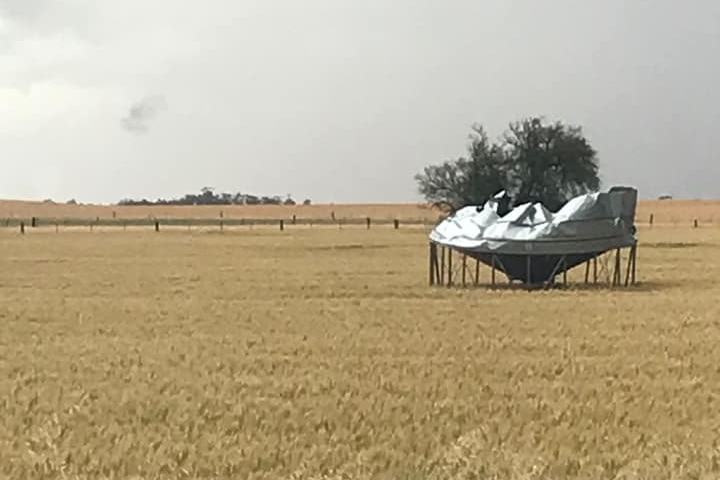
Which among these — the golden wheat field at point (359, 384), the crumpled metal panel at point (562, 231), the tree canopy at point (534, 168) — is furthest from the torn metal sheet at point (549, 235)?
the tree canopy at point (534, 168)

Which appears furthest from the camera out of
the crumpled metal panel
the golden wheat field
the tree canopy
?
the tree canopy

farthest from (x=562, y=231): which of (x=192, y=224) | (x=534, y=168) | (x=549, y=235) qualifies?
(x=192, y=224)

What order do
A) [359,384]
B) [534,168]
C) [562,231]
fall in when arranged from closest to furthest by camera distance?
Result: [359,384], [562,231], [534,168]

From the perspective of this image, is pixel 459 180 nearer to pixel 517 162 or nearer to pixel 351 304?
pixel 517 162

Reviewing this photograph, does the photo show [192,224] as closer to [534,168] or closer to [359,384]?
[534,168]

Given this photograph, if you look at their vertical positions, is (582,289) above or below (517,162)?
below

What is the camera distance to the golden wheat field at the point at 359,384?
372 inches

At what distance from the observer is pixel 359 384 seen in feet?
43.5

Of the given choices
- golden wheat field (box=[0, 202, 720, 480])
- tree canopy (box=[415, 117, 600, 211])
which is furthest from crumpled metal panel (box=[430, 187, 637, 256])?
tree canopy (box=[415, 117, 600, 211])

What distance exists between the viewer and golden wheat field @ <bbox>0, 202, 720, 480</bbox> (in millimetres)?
9461

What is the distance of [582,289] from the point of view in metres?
30.6

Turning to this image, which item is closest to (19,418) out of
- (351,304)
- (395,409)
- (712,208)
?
(395,409)

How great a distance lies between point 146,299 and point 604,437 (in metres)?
17.6

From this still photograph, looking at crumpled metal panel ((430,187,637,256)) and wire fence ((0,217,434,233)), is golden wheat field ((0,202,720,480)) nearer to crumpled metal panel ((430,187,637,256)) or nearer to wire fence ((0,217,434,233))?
crumpled metal panel ((430,187,637,256))
